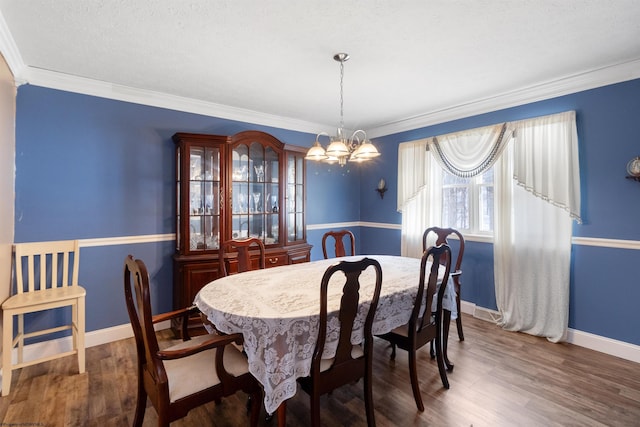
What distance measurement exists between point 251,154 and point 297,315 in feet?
8.27

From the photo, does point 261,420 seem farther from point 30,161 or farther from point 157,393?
point 30,161

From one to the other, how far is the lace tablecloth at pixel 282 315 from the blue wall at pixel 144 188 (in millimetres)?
1561

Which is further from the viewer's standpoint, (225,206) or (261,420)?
(225,206)

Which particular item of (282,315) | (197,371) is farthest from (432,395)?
(197,371)

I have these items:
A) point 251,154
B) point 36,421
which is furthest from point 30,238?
point 251,154

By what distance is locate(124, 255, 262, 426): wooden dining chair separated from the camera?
1.40m

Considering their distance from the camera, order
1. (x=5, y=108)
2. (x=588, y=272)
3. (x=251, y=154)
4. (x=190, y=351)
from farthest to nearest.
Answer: (x=251, y=154), (x=588, y=272), (x=5, y=108), (x=190, y=351)

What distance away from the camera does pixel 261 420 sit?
1914mm

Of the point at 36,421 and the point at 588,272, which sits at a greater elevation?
the point at 588,272

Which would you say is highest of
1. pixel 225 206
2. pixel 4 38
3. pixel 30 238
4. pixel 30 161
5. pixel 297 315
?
pixel 4 38

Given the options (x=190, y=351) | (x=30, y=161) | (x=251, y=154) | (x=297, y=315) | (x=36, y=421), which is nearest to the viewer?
(x=190, y=351)

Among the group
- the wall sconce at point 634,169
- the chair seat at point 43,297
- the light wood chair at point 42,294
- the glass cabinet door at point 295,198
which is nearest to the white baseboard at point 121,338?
the light wood chair at point 42,294

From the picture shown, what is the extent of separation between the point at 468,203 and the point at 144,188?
3711 mm

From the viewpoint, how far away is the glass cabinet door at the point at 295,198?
3.96 meters
